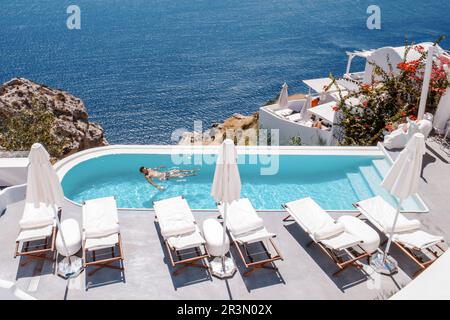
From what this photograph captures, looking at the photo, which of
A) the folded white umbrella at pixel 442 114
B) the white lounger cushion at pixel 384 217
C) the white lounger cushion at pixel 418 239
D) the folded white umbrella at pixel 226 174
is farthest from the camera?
the folded white umbrella at pixel 442 114

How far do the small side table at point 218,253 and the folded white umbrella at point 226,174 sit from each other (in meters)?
1.16

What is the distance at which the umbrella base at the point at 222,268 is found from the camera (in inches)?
330

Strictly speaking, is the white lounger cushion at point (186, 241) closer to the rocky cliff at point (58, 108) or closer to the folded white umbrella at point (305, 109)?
the rocky cliff at point (58, 108)

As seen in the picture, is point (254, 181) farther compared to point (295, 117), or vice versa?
point (295, 117)

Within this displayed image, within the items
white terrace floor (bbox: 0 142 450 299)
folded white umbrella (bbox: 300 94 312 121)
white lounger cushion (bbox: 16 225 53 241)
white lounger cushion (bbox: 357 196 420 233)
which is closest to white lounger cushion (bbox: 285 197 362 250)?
white terrace floor (bbox: 0 142 450 299)

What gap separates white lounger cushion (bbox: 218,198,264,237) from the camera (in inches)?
347

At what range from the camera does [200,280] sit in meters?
8.30

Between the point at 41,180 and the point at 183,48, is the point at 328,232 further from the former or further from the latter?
the point at 183,48

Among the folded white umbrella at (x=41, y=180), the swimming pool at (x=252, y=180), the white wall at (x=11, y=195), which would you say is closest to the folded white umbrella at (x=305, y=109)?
the swimming pool at (x=252, y=180)

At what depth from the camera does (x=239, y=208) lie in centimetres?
947

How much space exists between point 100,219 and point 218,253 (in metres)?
2.69

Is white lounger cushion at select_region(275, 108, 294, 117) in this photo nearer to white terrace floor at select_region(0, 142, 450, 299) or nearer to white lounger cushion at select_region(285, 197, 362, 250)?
white lounger cushion at select_region(285, 197, 362, 250)

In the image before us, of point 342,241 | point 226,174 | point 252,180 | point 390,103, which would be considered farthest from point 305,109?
point 226,174

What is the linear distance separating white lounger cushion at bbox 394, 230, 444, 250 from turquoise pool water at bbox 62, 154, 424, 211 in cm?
261
